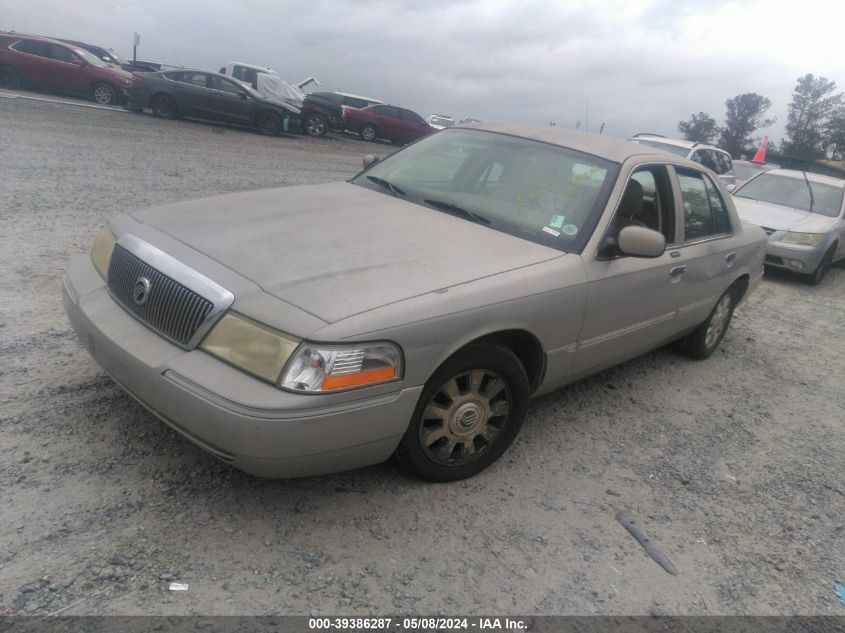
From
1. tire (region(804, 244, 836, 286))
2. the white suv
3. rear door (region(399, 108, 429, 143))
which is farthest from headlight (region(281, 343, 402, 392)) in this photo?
rear door (region(399, 108, 429, 143))

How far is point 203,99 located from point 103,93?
331 centimetres

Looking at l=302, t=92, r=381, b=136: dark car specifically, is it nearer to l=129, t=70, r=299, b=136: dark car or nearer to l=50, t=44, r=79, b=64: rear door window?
l=129, t=70, r=299, b=136: dark car

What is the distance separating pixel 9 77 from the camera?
1881 centimetres

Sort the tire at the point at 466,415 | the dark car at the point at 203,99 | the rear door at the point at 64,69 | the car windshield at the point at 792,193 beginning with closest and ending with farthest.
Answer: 1. the tire at the point at 466,415
2. the car windshield at the point at 792,193
3. the dark car at the point at 203,99
4. the rear door at the point at 64,69

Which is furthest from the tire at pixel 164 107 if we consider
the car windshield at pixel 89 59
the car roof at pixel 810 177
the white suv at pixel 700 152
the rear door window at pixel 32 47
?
the car roof at pixel 810 177

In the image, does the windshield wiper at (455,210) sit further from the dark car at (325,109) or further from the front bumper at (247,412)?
the dark car at (325,109)

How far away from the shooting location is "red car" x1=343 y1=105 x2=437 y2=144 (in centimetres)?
2342

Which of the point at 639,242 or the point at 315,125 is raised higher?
the point at 639,242

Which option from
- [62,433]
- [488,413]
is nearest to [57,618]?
[62,433]

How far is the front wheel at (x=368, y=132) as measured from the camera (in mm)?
23688

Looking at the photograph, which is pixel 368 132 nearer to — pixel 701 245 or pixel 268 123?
pixel 268 123

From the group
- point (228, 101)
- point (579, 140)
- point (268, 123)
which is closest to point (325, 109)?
point (268, 123)

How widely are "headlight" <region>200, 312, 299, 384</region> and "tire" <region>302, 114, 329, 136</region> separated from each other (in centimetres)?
2014

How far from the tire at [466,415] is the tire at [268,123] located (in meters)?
17.8
